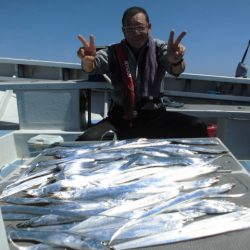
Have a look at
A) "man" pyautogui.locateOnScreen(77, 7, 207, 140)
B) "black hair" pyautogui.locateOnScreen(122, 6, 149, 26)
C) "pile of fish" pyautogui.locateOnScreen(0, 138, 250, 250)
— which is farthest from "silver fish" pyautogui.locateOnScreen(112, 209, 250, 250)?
"black hair" pyautogui.locateOnScreen(122, 6, 149, 26)

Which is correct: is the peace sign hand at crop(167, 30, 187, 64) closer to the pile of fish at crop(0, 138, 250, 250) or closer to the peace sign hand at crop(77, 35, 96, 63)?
the peace sign hand at crop(77, 35, 96, 63)

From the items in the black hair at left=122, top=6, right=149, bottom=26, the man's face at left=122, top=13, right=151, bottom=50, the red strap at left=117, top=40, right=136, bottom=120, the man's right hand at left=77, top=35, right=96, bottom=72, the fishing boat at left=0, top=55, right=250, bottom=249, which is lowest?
the fishing boat at left=0, top=55, right=250, bottom=249

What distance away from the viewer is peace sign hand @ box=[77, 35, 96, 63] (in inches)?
156

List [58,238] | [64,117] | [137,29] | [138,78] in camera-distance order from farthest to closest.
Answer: [64,117], [138,78], [137,29], [58,238]

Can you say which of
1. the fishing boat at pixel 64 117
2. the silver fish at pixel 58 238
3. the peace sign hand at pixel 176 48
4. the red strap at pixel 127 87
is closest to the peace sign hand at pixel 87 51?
the red strap at pixel 127 87

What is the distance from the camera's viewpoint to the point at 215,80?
243 inches

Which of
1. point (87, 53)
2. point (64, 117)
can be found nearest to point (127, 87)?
point (87, 53)

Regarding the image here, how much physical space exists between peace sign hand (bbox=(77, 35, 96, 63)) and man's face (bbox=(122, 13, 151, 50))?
0.42 meters

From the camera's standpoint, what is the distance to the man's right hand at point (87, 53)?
396 centimetres

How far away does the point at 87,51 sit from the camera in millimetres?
4020

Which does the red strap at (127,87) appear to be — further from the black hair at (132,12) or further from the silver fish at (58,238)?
the silver fish at (58,238)

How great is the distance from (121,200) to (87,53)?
246 centimetres

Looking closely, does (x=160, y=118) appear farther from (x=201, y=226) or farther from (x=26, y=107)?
(x=201, y=226)

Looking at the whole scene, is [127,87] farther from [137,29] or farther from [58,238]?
[58,238]
